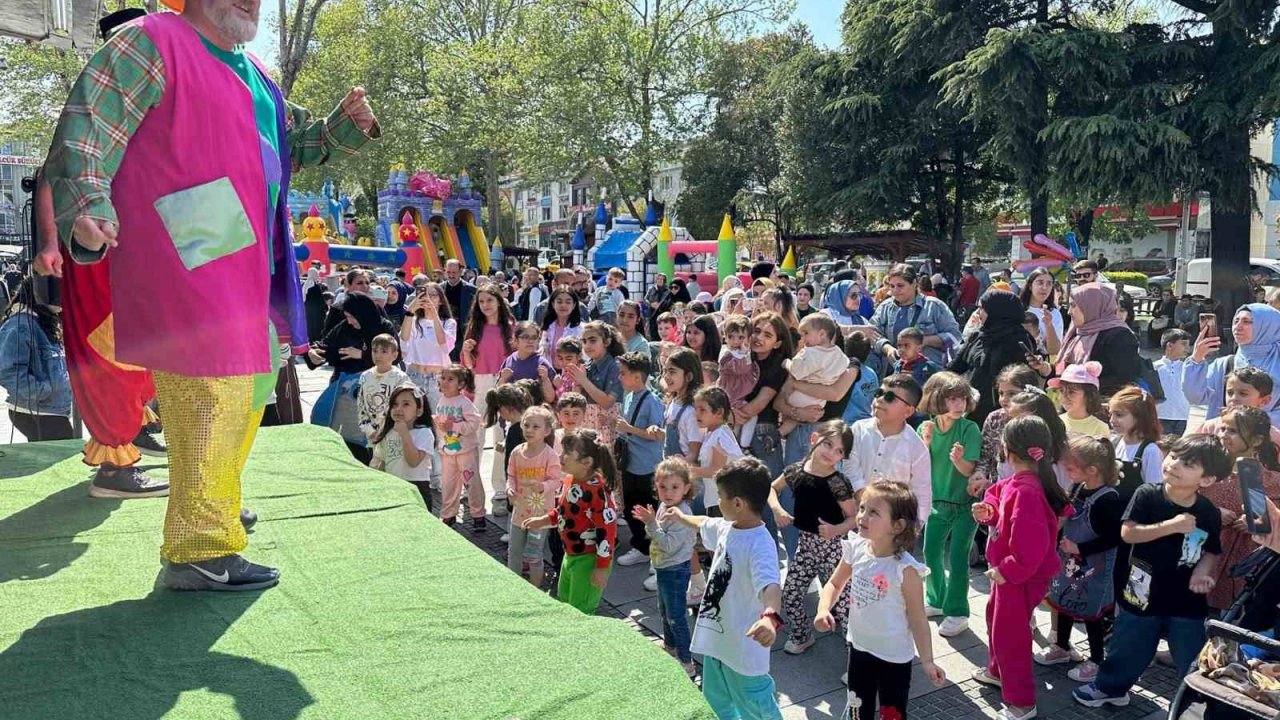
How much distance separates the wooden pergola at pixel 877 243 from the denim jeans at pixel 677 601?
20.6 meters

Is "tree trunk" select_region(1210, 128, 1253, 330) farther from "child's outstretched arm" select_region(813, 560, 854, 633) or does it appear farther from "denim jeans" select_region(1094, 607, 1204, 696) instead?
"child's outstretched arm" select_region(813, 560, 854, 633)

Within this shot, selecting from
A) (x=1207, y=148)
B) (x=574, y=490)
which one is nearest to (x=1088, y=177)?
(x=1207, y=148)

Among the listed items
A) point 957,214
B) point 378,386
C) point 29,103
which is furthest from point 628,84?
point 378,386

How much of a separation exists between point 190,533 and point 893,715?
93.7 inches

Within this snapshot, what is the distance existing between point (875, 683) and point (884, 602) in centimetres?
33

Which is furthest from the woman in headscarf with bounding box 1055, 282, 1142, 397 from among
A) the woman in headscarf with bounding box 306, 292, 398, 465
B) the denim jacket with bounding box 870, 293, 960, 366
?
the woman in headscarf with bounding box 306, 292, 398, 465

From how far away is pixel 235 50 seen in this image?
2.66 meters

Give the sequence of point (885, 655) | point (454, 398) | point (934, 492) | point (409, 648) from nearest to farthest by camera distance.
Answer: point (409, 648) < point (885, 655) < point (934, 492) < point (454, 398)

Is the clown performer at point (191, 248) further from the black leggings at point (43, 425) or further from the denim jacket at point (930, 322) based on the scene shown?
the denim jacket at point (930, 322)

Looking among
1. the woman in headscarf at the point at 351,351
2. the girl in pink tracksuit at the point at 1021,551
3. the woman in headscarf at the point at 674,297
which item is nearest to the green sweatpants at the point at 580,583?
the girl in pink tracksuit at the point at 1021,551

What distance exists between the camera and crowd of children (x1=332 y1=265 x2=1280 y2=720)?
10.6 feet

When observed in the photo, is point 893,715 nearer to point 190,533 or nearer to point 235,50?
point 190,533

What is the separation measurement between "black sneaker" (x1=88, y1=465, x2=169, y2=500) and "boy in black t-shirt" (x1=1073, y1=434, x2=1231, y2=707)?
147 inches

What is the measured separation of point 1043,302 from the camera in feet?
24.8
